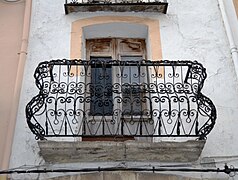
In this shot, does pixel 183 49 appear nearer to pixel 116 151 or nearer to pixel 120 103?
pixel 120 103

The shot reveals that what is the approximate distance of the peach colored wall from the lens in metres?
6.08

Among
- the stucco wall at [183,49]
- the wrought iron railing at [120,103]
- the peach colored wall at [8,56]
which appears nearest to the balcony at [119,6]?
the stucco wall at [183,49]

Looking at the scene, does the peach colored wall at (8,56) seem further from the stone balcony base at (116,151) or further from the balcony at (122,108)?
the stone balcony base at (116,151)

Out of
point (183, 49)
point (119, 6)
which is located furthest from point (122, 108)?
point (119, 6)

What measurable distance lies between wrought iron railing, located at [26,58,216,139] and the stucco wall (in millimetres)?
239

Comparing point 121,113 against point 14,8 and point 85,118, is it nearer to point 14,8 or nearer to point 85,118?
point 85,118

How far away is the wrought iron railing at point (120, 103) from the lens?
238 inches

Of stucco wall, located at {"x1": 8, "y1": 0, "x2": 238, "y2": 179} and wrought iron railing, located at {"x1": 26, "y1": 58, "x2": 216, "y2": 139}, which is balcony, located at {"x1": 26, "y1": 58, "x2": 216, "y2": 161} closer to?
wrought iron railing, located at {"x1": 26, "y1": 58, "x2": 216, "y2": 139}

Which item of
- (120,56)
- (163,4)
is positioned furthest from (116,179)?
(163,4)

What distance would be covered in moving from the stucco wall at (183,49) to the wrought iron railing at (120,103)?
0.24m

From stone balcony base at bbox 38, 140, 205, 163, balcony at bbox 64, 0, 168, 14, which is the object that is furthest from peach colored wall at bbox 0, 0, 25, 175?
balcony at bbox 64, 0, 168, 14

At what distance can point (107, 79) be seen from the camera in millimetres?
6961

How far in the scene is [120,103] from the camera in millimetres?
6750

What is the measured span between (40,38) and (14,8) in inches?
30.6
